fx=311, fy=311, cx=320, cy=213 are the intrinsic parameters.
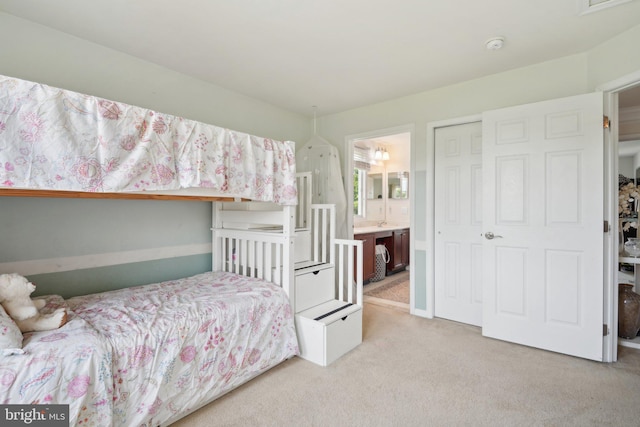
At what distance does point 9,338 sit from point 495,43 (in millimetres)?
3176

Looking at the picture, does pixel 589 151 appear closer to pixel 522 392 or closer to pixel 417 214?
pixel 417 214

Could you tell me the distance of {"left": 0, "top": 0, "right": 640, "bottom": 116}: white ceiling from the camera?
1877mm

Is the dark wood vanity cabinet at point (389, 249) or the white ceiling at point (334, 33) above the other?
the white ceiling at point (334, 33)

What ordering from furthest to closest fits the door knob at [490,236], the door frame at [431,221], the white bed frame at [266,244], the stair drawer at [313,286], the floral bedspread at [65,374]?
the door frame at [431,221] < the door knob at [490,236] < the stair drawer at [313,286] < the white bed frame at [266,244] < the floral bedspread at [65,374]

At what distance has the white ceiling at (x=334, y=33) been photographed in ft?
6.16

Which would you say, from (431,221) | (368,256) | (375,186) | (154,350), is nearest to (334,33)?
(431,221)

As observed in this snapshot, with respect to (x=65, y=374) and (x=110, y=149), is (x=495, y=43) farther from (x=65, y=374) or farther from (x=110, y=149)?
(x=65, y=374)

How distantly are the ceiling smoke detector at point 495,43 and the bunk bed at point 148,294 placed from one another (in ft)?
5.43

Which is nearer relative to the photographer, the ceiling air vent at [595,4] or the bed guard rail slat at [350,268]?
the ceiling air vent at [595,4]

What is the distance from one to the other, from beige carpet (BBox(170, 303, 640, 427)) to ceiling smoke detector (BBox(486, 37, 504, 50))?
2325mm

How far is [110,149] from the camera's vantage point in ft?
4.94

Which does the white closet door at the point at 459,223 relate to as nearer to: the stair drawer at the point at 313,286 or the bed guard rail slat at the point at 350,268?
the bed guard rail slat at the point at 350,268

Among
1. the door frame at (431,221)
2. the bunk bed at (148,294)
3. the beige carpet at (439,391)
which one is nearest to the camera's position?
the bunk bed at (148,294)

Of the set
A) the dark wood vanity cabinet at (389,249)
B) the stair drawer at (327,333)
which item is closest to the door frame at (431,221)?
the stair drawer at (327,333)
